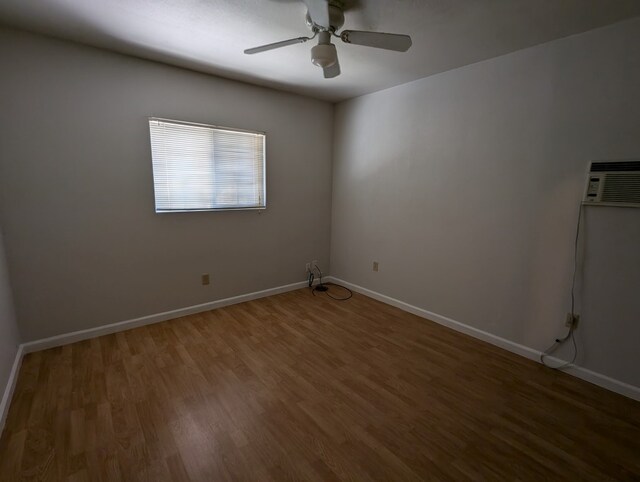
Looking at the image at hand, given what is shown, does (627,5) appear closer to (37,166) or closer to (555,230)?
(555,230)

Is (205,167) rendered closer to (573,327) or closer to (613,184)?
(613,184)

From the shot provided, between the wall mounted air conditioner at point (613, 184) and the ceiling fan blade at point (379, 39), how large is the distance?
154 cm

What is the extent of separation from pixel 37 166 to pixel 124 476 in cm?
221

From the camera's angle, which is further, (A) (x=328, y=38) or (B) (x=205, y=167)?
(B) (x=205, y=167)

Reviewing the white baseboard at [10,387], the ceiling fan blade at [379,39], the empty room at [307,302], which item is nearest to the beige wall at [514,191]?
the empty room at [307,302]

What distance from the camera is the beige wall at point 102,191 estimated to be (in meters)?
2.16

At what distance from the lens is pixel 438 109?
2.79 meters

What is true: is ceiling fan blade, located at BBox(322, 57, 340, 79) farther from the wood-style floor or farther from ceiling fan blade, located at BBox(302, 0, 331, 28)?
the wood-style floor

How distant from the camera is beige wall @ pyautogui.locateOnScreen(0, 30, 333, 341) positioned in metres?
2.16

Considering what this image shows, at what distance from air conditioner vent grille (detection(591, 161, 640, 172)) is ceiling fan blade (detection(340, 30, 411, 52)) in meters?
1.52

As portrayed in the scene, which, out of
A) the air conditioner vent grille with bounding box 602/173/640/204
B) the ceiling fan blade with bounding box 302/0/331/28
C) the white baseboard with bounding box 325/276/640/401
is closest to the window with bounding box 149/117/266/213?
the ceiling fan blade with bounding box 302/0/331/28

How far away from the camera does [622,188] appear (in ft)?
6.23

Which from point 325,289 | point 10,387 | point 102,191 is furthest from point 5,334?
point 325,289

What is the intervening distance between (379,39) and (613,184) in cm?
179
